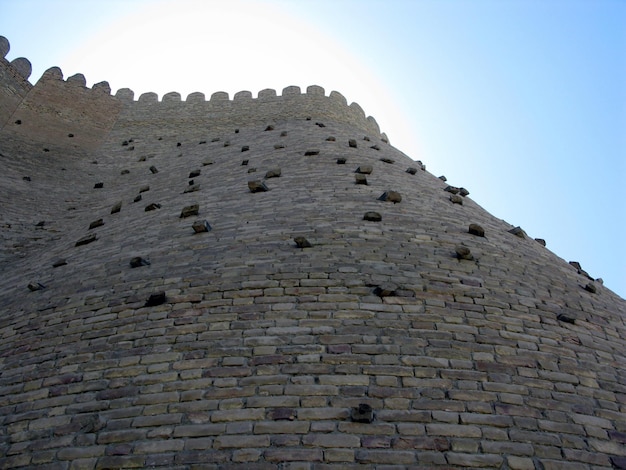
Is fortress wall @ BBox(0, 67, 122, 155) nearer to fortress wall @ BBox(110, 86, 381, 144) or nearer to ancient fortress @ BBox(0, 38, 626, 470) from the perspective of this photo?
fortress wall @ BBox(110, 86, 381, 144)

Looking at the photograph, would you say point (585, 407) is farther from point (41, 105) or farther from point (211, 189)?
point (41, 105)

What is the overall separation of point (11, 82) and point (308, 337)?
1423 cm

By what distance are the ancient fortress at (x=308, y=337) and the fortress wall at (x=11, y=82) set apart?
7.65 metres

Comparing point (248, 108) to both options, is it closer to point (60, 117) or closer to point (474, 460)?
point (60, 117)

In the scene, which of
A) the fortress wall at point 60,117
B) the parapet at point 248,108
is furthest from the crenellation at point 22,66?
the parapet at point 248,108

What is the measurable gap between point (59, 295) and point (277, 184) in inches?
110

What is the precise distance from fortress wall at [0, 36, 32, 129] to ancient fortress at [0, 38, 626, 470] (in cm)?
765

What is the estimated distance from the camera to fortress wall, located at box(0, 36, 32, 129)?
46.9ft

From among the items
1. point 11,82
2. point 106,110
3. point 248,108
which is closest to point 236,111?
point 248,108

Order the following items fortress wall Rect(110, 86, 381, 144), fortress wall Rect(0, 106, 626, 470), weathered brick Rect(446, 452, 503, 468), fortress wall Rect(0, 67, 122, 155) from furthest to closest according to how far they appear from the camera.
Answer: fortress wall Rect(110, 86, 381, 144)
fortress wall Rect(0, 67, 122, 155)
fortress wall Rect(0, 106, 626, 470)
weathered brick Rect(446, 452, 503, 468)

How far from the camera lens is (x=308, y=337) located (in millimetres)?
4219

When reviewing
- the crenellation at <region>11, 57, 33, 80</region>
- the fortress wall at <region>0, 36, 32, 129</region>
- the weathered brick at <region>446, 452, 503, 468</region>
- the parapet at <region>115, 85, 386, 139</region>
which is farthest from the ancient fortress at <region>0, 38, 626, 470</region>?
the crenellation at <region>11, 57, 33, 80</region>

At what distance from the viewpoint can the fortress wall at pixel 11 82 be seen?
46.9 ft

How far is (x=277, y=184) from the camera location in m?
7.25
